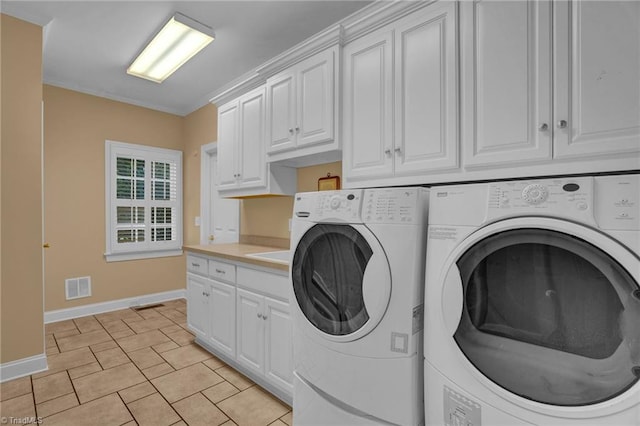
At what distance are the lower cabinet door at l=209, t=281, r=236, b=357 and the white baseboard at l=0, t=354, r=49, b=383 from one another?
129cm

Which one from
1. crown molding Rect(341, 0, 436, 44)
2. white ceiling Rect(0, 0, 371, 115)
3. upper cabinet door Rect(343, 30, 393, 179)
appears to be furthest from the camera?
white ceiling Rect(0, 0, 371, 115)

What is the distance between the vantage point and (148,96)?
392 centimetres

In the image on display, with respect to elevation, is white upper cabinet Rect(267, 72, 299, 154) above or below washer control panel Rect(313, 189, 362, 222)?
above

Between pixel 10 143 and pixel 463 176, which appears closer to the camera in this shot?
pixel 463 176

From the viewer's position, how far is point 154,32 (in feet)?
8.32

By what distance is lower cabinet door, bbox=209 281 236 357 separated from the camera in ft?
7.62

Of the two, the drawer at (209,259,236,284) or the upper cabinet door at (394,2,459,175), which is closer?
the upper cabinet door at (394,2,459,175)

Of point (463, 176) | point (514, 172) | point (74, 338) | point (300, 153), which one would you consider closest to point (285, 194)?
point (300, 153)

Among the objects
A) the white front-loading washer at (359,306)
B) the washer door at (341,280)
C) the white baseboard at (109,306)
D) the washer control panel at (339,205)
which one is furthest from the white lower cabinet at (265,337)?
the white baseboard at (109,306)

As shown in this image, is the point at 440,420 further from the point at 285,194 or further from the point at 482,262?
the point at 285,194

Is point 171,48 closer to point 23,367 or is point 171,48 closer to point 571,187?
point 23,367

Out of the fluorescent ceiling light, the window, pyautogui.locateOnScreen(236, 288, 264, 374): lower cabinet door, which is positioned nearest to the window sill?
the window

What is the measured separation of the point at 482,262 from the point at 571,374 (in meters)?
0.40

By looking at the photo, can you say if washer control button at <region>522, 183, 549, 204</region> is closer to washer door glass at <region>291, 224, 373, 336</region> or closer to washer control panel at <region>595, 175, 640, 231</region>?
washer control panel at <region>595, 175, 640, 231</region>
